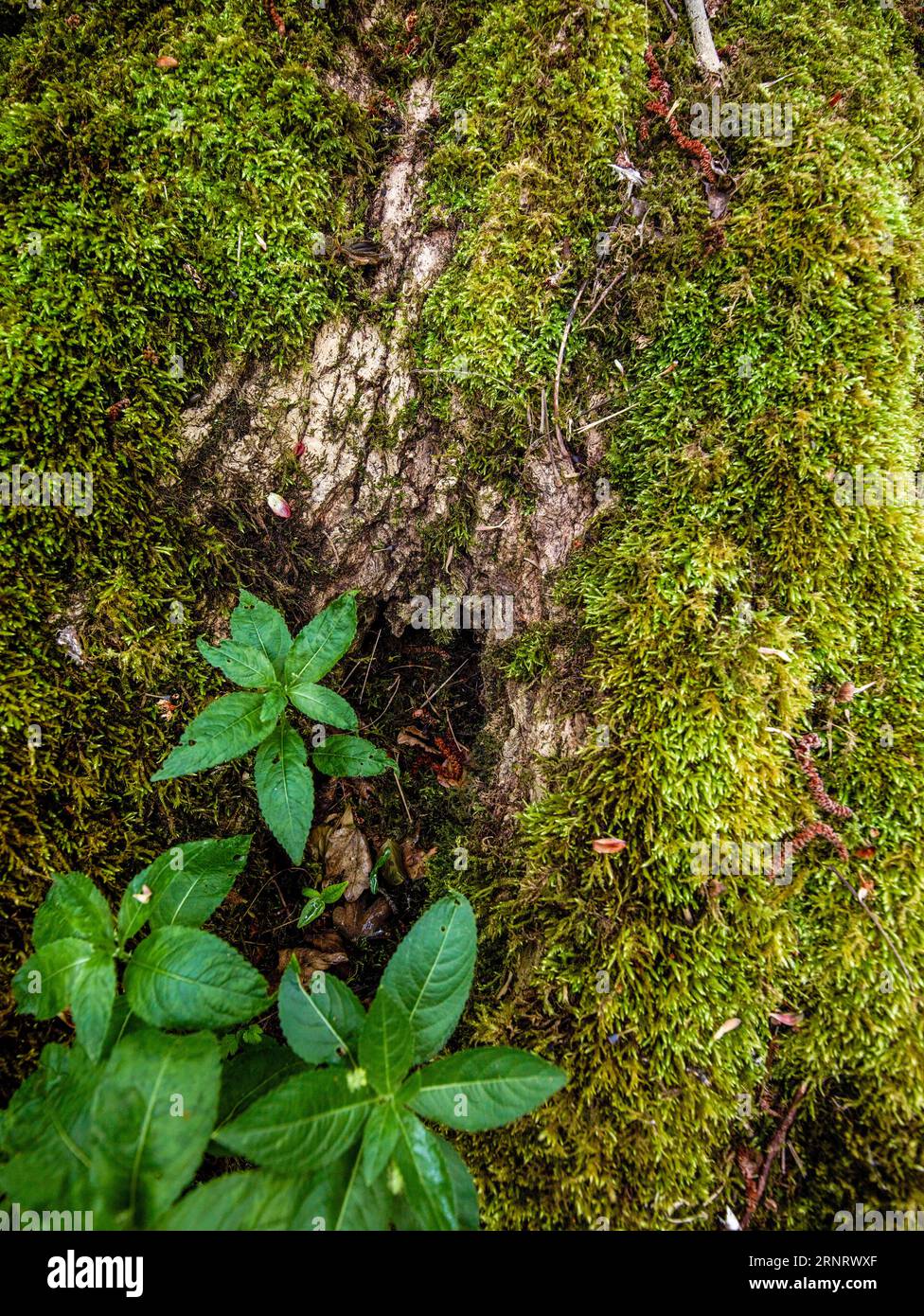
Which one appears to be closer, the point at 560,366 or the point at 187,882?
the point at 187,882

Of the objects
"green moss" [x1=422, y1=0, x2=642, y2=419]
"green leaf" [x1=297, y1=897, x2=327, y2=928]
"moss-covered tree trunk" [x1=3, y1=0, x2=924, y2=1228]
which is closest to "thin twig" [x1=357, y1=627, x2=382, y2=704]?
"moss-covered tree trunk" [x1=3, y1=0, x2=924, y2=1228]

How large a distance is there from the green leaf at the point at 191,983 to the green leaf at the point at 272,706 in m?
0.83

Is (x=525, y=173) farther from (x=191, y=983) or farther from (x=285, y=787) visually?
(x=191, y=983)

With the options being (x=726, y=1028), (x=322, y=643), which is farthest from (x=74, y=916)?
(x=726, y=1028)

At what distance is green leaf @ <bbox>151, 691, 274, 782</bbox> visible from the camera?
238 cm

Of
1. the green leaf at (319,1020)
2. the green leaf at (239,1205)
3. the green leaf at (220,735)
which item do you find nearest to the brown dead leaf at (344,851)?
the green leaf at (220,735)

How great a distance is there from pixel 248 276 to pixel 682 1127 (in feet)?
13.3

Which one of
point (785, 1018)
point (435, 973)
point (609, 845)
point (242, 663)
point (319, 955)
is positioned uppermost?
point (242, 663)

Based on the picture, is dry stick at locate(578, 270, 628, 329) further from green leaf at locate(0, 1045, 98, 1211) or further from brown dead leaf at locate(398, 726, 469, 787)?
green leaf at locate(0, 1045, 98, 1211)

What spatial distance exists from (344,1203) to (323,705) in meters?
1.63

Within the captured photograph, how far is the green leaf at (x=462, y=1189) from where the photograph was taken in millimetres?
1928

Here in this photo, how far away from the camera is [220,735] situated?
8.18 ft

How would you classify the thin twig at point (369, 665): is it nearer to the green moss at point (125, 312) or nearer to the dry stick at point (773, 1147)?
the green moss at point (125, 312)

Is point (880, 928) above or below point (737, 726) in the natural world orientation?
below
